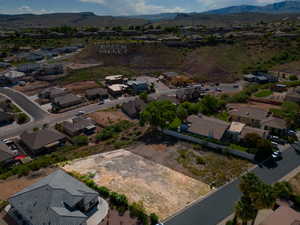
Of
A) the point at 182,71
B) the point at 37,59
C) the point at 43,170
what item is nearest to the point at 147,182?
the point at 43,170

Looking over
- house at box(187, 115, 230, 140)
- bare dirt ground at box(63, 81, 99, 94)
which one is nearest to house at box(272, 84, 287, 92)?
house at box(187, 115, 230, 140)

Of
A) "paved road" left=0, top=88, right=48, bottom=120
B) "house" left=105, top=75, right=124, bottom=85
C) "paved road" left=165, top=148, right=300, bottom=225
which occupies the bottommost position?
"paved road" left=0, top=88, right=48, bottom=120

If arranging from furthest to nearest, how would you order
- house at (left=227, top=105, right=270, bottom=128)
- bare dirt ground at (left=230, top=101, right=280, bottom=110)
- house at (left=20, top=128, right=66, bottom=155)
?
bare dirt ground at (left=230, top=101, right=280, bottom=110), house at (left=227, top=105, right=270, bottom=128), house at (left=20, top=128, right=66, bottom=155)

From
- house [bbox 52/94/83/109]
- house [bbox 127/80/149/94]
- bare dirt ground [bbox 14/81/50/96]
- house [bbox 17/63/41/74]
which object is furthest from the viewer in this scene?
house [bbox 17/63/41/74]

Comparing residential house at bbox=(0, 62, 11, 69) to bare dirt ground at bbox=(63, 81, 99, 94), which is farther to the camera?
residential house at bbox=(0, 62, 11, 69)

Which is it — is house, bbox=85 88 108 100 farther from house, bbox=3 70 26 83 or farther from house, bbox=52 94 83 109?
house, bbox=3 70 26 83

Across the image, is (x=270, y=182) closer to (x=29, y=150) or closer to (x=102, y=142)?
(x=102, y=142)
